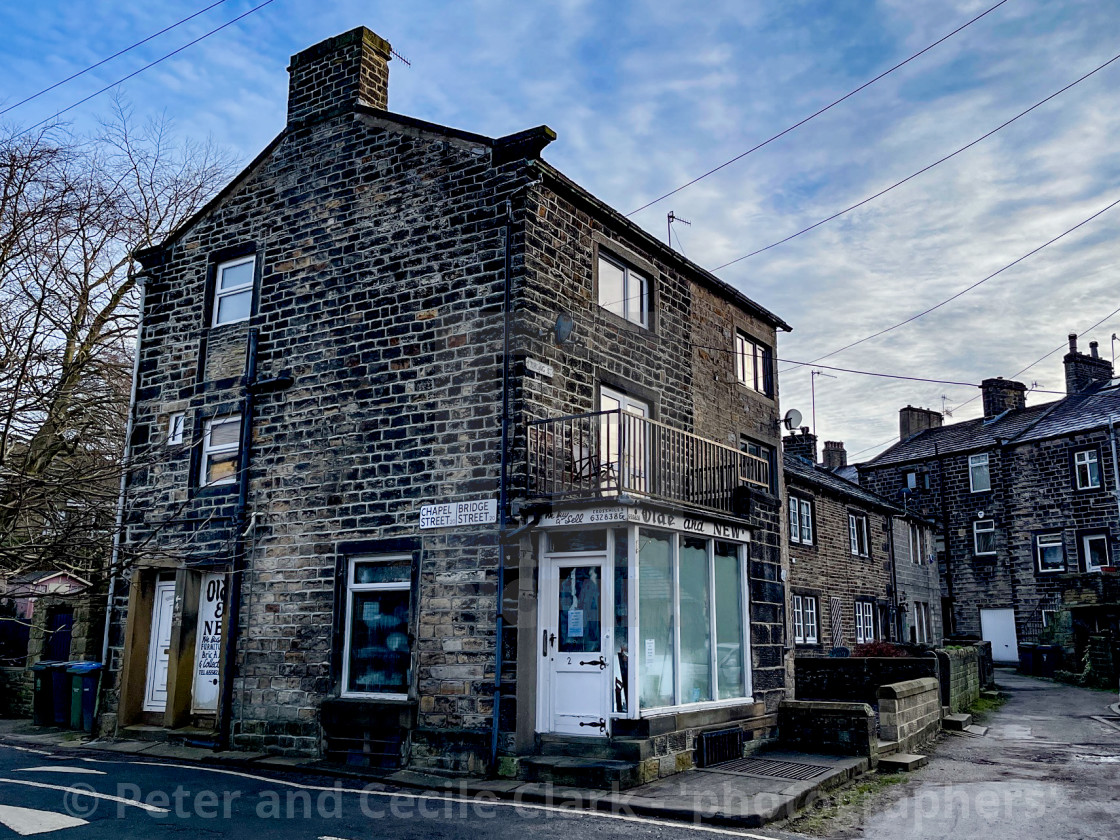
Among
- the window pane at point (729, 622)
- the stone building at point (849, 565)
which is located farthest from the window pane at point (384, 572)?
the stone building at point (849, 565)

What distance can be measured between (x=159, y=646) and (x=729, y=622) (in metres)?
8.86

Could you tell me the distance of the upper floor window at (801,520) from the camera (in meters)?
24.0

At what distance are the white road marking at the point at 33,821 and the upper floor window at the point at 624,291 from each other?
903 centimetres

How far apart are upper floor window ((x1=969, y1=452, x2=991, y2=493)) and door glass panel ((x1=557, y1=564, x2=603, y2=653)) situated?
2985 cm

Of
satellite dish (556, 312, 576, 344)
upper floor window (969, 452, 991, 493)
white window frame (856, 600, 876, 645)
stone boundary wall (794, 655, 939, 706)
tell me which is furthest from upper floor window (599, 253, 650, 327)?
upper floor window (969, 452, 991, 493)

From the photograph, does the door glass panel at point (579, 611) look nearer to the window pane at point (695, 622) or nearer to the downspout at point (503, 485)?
the downspout at point (503, 485)

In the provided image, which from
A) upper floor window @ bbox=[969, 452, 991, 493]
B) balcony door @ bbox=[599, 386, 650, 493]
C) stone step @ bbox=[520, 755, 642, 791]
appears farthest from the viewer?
upper floor window @ bbox=[969, 452, 991, 493]

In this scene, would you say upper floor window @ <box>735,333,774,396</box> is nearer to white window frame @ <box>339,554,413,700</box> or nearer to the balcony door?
the balcony door

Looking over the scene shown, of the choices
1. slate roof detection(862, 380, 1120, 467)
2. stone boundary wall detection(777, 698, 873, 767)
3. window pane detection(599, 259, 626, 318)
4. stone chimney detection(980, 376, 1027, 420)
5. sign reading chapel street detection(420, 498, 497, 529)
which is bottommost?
stone boundary wall detection(777, 698, 873, 767)

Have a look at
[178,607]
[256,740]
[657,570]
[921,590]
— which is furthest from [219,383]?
[921,590]

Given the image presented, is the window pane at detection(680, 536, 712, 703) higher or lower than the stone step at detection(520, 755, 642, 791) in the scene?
higher

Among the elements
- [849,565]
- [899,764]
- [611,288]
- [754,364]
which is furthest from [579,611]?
[849,565]

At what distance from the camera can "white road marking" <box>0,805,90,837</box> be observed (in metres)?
7.51

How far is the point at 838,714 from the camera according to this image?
12492mm
